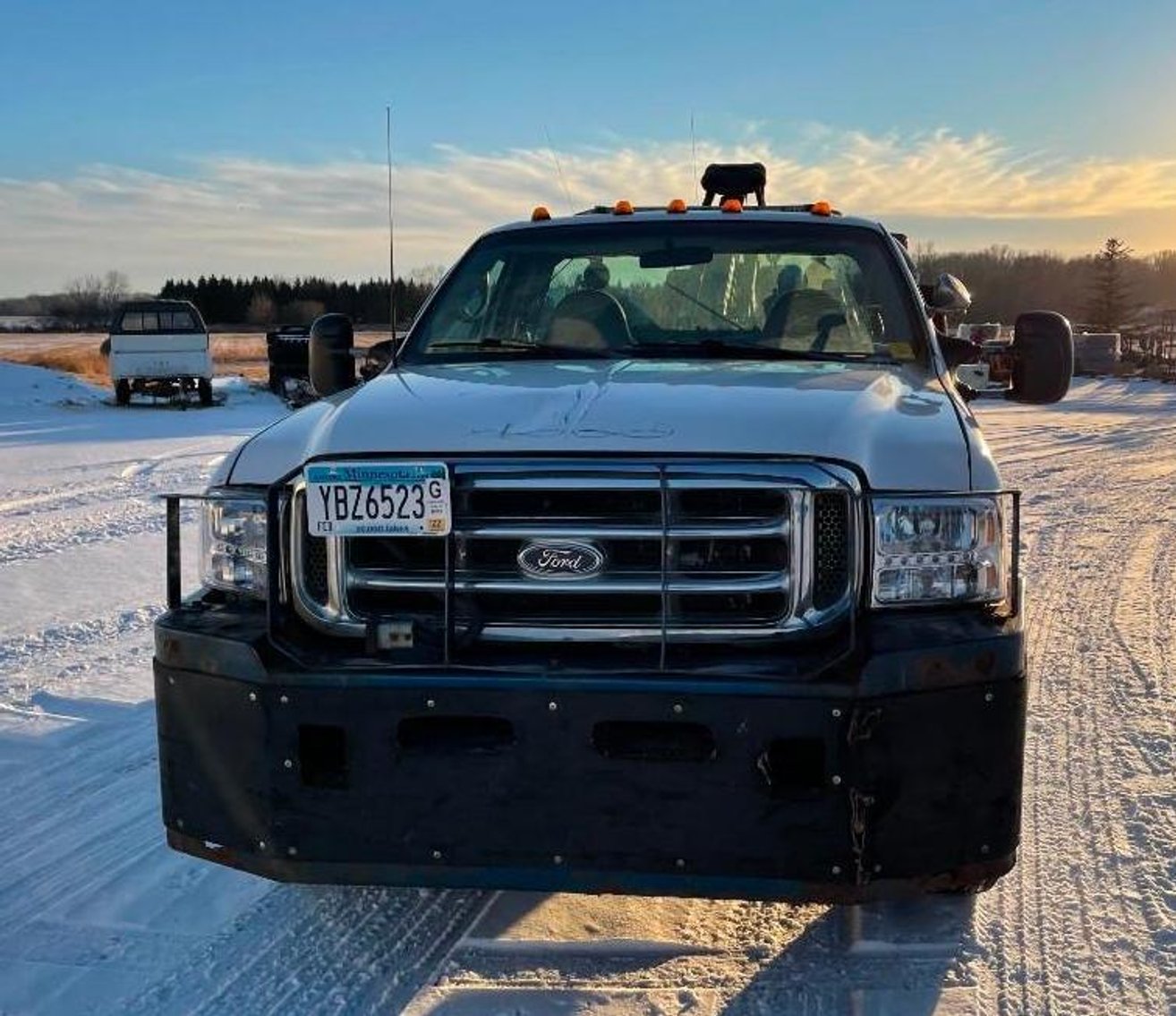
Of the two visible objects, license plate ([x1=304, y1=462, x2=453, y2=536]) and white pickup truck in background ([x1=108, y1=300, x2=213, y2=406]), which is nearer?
license plate ([x1=304, y1=462, x2=453, y2=536])

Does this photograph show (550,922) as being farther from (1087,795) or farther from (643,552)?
(1087,795)

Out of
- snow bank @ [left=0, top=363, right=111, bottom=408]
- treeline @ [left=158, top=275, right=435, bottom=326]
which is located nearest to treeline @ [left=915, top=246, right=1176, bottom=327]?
treeline @ [left=158, top=275, right=435, bottom=326]

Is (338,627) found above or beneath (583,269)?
beneath

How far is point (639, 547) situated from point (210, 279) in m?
94.5

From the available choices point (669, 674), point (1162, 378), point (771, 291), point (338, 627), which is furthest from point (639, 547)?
point (1162, 378)

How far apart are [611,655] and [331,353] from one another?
2329mm

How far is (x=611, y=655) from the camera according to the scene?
3021mm

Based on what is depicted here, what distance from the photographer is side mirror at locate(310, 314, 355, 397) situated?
4.88 metres

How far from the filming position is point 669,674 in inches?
113

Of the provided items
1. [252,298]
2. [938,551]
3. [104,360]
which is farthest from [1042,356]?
[252,298]

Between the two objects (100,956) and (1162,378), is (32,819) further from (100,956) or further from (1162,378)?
(1162,378)

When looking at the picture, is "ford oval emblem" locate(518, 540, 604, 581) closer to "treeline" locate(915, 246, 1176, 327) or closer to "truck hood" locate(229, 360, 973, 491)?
"truck hood" locate(229, 360, 973, 491)

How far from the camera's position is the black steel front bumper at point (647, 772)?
9.31ft

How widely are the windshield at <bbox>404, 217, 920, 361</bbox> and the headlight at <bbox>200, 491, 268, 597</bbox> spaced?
1267 mm
